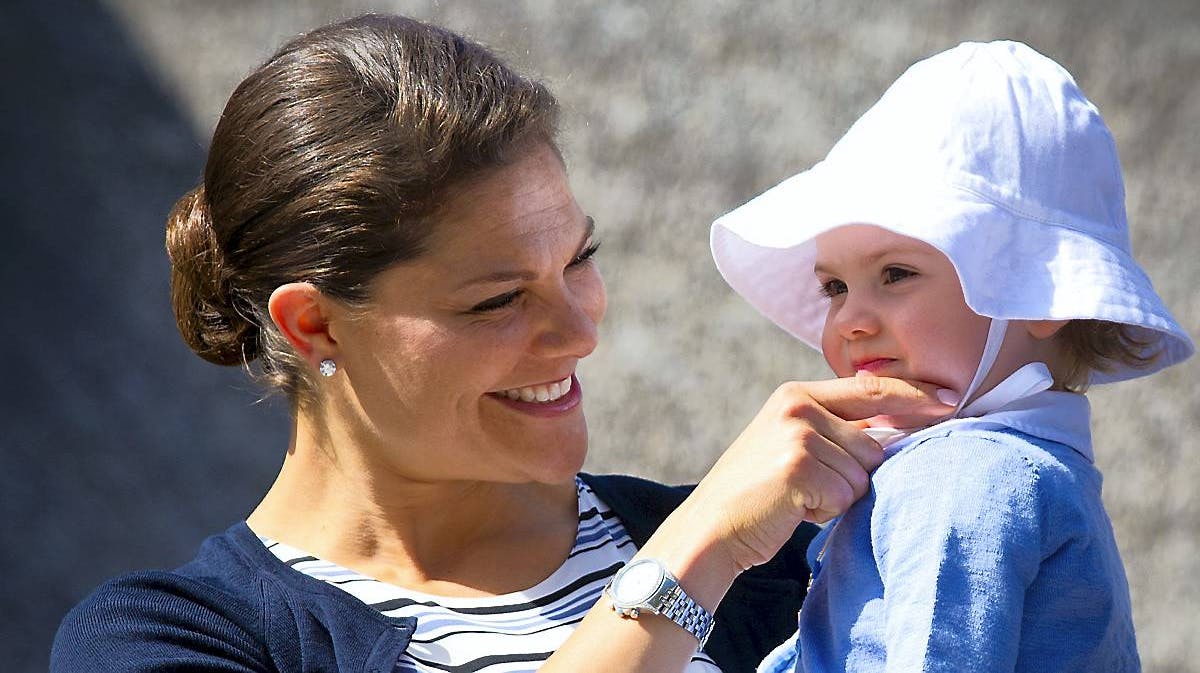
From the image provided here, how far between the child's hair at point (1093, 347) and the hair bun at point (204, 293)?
1.20 m

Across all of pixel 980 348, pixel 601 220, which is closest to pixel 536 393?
pixel 980 348

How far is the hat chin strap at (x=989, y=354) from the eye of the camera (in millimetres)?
1787

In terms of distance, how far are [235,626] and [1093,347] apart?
3.98ft

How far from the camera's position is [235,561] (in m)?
2.15

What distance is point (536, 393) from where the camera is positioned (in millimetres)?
2207

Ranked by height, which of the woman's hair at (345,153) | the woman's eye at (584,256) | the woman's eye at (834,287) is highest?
the woman's hair at (345,153)

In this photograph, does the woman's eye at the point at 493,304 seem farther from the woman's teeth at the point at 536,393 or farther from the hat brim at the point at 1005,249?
the hat brim at the point at 1005,249

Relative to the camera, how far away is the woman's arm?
178 centimetres

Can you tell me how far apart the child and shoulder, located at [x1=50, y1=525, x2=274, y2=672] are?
2.39 feet

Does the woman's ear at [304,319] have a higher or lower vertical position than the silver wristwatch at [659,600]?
higher

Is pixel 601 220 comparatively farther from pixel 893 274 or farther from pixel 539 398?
pixel 893 274

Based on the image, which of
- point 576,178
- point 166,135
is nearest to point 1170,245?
point 576,178

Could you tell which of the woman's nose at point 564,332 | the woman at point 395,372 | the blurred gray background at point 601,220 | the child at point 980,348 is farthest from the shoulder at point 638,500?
the blurred gray background at point 601,220

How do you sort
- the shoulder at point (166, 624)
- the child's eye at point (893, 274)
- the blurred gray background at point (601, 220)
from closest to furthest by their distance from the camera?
the child's eye at point (893, 274) < the shoulder at point (166, 624) < the blurred gray background at point (601, 220)
